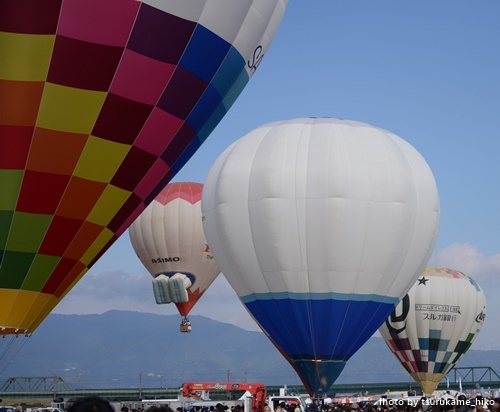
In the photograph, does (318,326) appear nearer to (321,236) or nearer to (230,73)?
(321,236)

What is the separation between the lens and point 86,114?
1302cm

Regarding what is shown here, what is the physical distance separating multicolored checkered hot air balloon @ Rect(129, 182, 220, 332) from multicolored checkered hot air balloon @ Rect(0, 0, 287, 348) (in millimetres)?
24239

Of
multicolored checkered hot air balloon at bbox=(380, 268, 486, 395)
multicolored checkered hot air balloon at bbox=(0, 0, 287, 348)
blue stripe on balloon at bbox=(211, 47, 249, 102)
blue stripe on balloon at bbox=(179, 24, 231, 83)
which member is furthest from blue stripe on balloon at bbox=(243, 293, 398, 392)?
multicolored checkered hot air balloon at bbox=(380, 268, 486, 395)

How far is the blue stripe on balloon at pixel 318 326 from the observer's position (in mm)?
23266

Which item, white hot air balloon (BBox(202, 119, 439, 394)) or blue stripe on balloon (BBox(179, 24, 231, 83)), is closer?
blue stripe on balloon (BBox(179, 24, 231, 83))

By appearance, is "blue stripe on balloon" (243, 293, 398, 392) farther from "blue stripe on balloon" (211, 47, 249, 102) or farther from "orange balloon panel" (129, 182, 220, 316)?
"orange balloon panel" (129, 182, 220, 316)

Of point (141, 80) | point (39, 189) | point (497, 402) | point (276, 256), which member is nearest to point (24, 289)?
point (39, 189)

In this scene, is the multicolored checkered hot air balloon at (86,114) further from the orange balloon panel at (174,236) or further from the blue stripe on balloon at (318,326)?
the orange balloon panel at (174,236)

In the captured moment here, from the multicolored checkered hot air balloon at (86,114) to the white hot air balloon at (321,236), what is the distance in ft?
28.7

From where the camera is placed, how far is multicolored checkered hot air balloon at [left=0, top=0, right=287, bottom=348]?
1247 centimetres

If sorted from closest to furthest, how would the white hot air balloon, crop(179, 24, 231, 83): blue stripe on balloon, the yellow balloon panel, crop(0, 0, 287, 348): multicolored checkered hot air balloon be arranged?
crop(0, 0, 287, 348): multicolored checkered hot air balloon, the yellow balloon panel, crop(179, 24, 231, 83): blue stripe on balloon, the white hot air balloon

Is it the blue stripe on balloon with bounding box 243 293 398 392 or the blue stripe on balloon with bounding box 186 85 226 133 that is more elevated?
the blue stripe on balloon with bounding box 186 85 226 133

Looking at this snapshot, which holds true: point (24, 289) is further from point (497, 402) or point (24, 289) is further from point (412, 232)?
point (412, 232)

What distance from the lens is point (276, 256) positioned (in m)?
23.3
